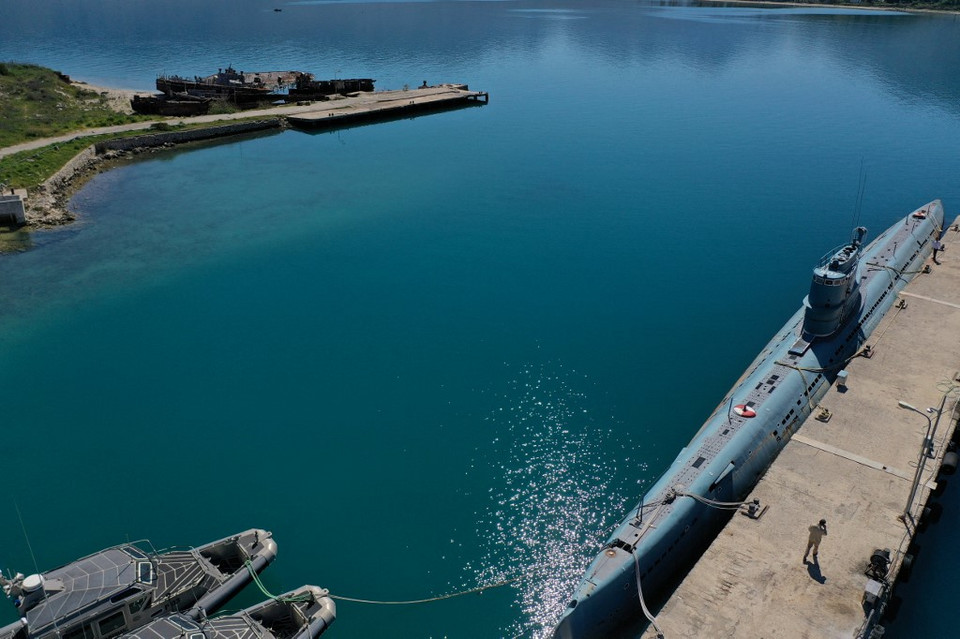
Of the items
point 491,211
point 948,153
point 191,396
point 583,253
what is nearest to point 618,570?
point 191,396

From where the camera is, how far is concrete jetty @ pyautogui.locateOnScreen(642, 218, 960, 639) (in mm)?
20547

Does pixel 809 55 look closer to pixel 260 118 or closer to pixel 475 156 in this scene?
pixel 475 156

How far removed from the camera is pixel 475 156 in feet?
255

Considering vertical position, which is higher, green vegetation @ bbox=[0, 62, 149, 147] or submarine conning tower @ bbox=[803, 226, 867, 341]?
green vegetation @ bbox=[0, 62, 149, 147]

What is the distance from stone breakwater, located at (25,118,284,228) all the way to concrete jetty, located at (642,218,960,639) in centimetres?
5763

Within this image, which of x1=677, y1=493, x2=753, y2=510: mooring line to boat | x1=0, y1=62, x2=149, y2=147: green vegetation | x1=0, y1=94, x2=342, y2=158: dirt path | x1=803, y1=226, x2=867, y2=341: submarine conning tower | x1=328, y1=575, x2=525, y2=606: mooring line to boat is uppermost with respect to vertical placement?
x1=0, y1=62, x2=149, y2=147: green vegetation

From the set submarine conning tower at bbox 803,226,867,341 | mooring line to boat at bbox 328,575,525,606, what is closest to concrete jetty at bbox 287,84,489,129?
submarine conning tower at bbox 803,226,867,341

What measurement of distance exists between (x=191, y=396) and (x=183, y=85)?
79079mm

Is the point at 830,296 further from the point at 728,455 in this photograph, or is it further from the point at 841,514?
the point at 841,514

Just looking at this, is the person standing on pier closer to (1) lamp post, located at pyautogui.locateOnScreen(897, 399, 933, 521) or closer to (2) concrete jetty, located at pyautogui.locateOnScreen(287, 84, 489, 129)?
(1) lamp post, located at pyautogui.locateOnScreen(897, 399, 933, 521)

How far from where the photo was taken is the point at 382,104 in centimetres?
9856

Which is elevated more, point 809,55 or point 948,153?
point 809,55

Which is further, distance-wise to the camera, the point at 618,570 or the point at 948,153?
the point at 948,153

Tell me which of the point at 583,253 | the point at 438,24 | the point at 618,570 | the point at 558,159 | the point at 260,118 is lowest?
the point at 618,570
